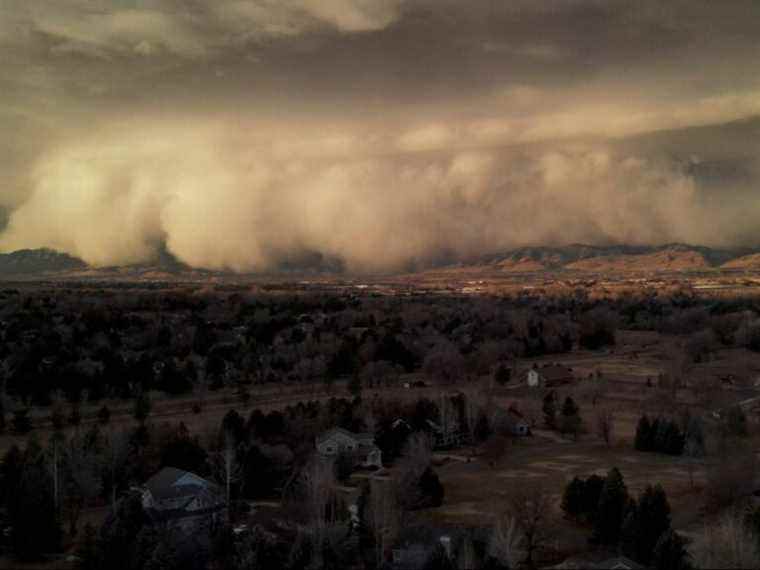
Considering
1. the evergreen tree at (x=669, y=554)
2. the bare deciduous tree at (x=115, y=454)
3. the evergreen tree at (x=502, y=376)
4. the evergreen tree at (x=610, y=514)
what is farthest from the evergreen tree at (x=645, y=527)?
the evergreen tree at (x=502, y=376)

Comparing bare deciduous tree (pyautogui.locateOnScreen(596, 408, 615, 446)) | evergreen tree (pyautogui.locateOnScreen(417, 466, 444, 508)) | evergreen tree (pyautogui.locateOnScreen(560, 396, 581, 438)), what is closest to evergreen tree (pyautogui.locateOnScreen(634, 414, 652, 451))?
bare deciduous tree (pyautogui.locateOnScreen(596, 408, 615, 446))

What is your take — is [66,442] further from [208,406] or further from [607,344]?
[607,344]

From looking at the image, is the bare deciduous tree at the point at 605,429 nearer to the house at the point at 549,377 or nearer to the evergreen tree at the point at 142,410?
the house at the point at 549,377

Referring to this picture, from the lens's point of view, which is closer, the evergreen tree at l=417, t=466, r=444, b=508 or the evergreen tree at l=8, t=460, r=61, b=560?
the evergreen tree at l=8, t=460, r=61, b=560

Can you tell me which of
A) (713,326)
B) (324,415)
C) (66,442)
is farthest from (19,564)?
(713,326)

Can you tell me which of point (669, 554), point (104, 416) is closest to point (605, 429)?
point (669, 554)

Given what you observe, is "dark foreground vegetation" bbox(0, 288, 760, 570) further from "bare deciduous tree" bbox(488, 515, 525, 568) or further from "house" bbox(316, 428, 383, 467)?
"house" bbox(316, 428, 383, 467)

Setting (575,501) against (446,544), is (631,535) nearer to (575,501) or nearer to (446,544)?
(575,501)
